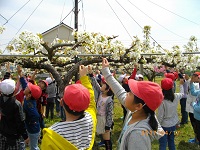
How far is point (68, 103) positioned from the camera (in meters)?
2.30

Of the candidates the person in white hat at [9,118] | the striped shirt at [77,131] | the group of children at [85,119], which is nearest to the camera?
the group of children at [85,119]

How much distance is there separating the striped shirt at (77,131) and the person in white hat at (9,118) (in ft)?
5.91

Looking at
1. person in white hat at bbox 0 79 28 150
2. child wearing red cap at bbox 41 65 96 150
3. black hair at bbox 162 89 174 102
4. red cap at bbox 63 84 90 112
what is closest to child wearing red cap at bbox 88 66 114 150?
black hair at bbox 162 89 174 102

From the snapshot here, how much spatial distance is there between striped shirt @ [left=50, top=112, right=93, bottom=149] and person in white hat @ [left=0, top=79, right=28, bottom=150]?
1.80 m

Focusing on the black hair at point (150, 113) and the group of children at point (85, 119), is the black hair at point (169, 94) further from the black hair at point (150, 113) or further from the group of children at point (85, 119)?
the black hair at point (150, 113)

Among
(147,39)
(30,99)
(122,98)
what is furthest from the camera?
(147,39)

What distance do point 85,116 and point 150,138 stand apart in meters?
0.78

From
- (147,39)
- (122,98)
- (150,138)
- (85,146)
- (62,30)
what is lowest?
(85,146)

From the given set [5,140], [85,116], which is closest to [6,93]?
[5,140]

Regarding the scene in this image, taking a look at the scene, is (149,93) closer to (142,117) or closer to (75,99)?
(142,117)

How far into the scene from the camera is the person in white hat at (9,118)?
12.3 feet

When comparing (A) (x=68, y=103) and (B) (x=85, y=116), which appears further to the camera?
(B) (x=85, y=116)

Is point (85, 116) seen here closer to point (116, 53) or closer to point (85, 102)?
point (85, 102)

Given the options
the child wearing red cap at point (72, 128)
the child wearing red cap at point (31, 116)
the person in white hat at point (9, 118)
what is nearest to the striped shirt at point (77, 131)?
the child wearing red cap at point (72, 128)
